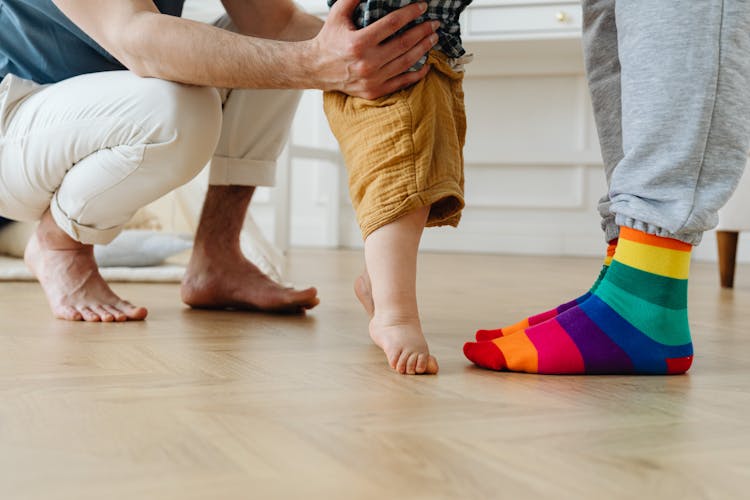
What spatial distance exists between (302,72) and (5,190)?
455 millimetres

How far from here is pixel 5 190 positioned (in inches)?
45.9

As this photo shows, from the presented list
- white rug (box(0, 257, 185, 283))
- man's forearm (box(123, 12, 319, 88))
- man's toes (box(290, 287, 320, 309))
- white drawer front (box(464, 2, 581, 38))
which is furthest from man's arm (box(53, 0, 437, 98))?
white drawer front (box(464, 2, 581, 38))

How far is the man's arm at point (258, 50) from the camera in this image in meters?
0.89

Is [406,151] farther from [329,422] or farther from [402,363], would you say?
[329,422]

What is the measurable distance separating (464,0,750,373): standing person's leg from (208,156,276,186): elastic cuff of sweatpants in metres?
0.60

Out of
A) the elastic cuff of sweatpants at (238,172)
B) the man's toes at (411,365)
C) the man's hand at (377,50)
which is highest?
the man's hand at (377,50)

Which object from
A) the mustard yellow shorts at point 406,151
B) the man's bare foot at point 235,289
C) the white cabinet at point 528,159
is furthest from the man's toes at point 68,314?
the white cabinet at point 528,159

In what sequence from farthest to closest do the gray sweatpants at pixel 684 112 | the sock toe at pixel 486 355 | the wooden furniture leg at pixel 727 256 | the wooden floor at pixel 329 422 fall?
1. the wooden furniture leg at pixel 727 256
2. the sock toe at pixel 486 355
3. the gray sweatpants at pixel 684 112
4. the wooden floor at pixel 329 422

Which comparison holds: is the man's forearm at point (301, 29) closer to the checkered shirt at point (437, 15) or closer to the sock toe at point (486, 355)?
the checkered shirt at point (437, 15)

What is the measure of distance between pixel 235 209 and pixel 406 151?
540mm

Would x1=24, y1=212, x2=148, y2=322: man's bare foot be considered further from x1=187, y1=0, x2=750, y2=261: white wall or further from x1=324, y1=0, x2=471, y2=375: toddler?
x1=187, y1=0, x2=750, y2=261: white wall

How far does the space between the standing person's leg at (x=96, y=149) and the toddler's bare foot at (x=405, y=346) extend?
1.31ft

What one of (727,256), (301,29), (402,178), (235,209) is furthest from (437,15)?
(727,256)

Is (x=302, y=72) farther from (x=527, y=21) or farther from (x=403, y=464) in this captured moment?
(x=527, y=21)
